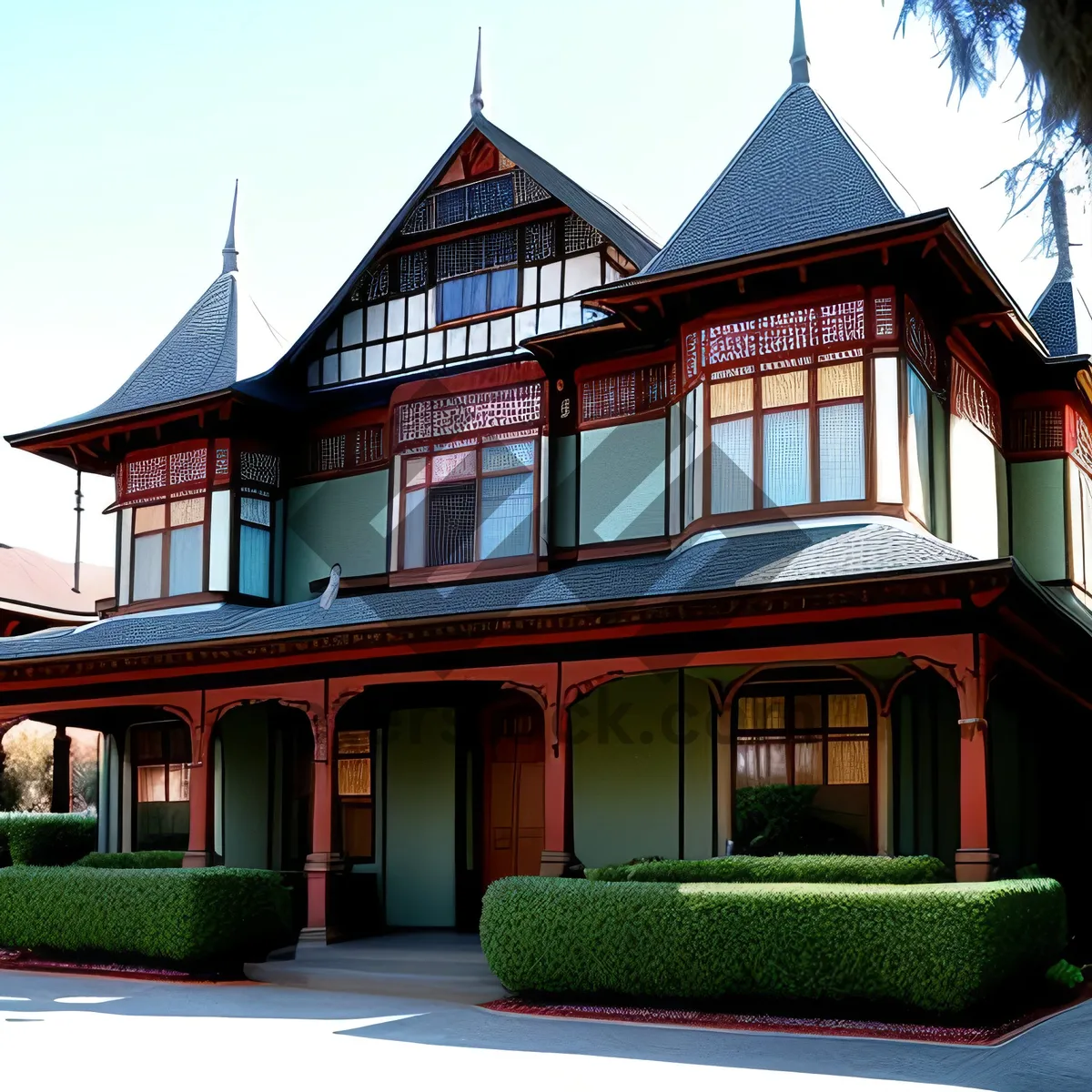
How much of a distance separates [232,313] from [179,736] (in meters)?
6.57

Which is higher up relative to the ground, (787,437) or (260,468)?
(260,468)

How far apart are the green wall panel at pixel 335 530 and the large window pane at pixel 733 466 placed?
5.57 m

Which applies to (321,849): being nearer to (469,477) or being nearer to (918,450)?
(469,477)

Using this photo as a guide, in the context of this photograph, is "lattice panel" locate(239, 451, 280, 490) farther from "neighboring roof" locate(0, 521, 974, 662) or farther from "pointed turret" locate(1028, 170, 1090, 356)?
"pointed turret" locate(1028, 170, 1090, 356)

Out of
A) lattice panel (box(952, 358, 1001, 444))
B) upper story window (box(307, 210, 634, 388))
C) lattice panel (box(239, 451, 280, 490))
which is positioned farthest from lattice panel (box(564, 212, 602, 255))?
lattice panel (box(239, 451, 280, 490))

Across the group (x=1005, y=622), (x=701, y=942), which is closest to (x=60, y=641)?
(x=701, y=942)

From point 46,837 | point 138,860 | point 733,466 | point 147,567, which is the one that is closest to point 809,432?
point 733,466

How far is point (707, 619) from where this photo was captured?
1425cm

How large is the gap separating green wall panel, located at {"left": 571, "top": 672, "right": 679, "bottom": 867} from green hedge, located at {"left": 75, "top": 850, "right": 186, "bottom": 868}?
518 centimetres

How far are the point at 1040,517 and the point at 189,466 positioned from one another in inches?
465

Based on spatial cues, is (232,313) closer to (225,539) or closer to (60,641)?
(225,539)

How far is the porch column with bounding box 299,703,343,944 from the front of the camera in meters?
17.0

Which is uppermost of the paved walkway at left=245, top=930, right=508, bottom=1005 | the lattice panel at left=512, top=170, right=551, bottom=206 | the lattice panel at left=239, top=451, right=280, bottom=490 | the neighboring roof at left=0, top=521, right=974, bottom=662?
the lattice panel at left=512, top=170, right=551, bottom=206

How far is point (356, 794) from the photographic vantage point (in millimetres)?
19953
